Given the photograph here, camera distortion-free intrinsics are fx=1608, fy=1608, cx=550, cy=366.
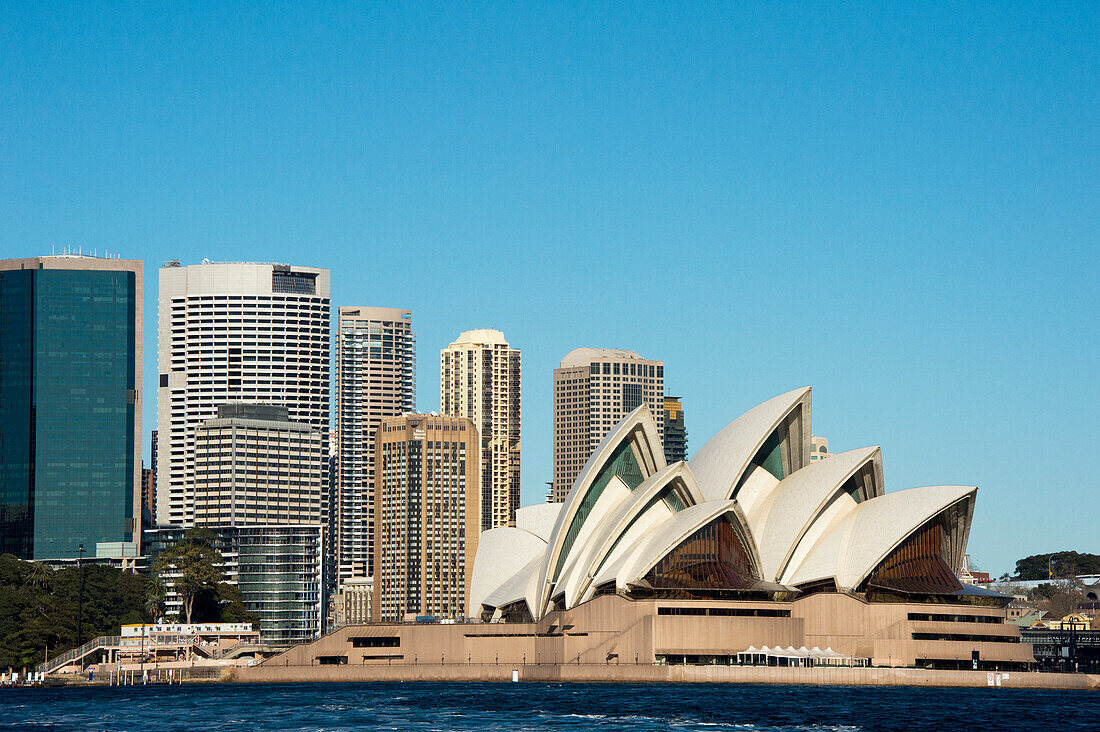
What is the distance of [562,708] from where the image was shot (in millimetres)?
88625

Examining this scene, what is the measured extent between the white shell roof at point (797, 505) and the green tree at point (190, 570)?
7333cm

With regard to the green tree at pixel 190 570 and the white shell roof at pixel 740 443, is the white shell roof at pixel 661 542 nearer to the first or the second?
the white shell roof at pixel 740 443

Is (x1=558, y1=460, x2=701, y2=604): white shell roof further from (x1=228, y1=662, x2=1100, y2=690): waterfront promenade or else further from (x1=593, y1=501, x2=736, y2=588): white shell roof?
(x1=228, y1=662, x2=1100, y2=690): waterfront promenade

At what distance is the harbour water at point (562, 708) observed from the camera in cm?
7875

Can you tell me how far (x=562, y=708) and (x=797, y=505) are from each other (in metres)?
Answer: 38.5

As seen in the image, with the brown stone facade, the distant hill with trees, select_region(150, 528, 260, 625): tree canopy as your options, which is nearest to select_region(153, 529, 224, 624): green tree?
select_region(150, 528, 260, 625): tree canopy

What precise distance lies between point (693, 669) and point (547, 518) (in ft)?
96.2

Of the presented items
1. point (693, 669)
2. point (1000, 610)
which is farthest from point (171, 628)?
point (1000, 610)

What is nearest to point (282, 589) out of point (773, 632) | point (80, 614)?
point (80, 614)

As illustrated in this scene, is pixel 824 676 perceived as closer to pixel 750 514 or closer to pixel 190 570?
pixel 750 514

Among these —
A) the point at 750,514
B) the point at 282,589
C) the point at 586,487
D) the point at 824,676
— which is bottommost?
the point at 824,676

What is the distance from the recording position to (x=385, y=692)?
10894 centimetres

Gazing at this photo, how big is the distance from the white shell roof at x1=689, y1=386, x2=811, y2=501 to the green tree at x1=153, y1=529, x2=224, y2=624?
2730 inches

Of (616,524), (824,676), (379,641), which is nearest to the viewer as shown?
(824,676)
